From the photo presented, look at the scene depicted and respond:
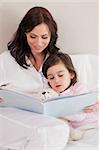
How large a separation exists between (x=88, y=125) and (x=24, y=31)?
0.36 m

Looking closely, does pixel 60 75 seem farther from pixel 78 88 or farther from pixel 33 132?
pixel 33 132

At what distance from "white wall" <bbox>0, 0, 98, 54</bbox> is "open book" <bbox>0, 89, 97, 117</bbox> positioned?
29cm

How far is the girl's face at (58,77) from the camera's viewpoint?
81 centimetres

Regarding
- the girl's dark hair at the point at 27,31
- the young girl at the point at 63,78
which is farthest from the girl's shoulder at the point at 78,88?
the girl's dark hair at the point at 27,31

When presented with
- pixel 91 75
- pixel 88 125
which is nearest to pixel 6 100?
pixel 88 125

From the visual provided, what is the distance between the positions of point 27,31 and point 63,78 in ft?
0.60

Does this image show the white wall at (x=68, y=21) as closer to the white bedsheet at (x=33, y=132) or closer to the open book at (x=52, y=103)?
the open book at (x=52, y=103)

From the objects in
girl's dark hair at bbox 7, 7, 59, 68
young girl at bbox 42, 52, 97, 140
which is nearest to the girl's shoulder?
young girl at bbox 42, 52, 97, 140

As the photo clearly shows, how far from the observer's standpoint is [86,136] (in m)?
0.69

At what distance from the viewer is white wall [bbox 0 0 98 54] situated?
97 cm

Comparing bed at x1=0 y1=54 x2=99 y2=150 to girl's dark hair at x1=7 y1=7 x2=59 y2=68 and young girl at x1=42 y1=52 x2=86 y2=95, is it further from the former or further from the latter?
girl's dark hair at x1=7 y1=7 x2=59 y2=68

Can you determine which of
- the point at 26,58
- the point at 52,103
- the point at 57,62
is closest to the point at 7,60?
the point at 26,58

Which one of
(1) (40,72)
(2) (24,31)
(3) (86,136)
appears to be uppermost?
(2) (24,31)

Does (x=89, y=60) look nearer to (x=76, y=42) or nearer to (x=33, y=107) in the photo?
(x=76, y=42)
